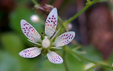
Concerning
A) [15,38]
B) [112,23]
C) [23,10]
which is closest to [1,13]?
[23,10]

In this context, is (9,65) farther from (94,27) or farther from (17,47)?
(94,27)

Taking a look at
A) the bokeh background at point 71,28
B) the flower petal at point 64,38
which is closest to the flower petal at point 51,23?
the flower petal at point 64,38

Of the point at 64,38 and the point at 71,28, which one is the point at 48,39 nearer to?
the point at 64,38

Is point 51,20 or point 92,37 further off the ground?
point 51,20

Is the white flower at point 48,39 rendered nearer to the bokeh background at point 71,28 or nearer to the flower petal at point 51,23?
the flower petal at point 51,23

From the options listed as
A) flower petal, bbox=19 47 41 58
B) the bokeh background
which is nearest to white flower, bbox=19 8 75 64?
flower petal, bbox=19 47 41 58

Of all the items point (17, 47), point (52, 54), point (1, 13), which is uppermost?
point (1, 13)

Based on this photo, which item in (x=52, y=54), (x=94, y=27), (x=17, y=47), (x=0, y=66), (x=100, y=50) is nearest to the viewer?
(x=52, y=54)
